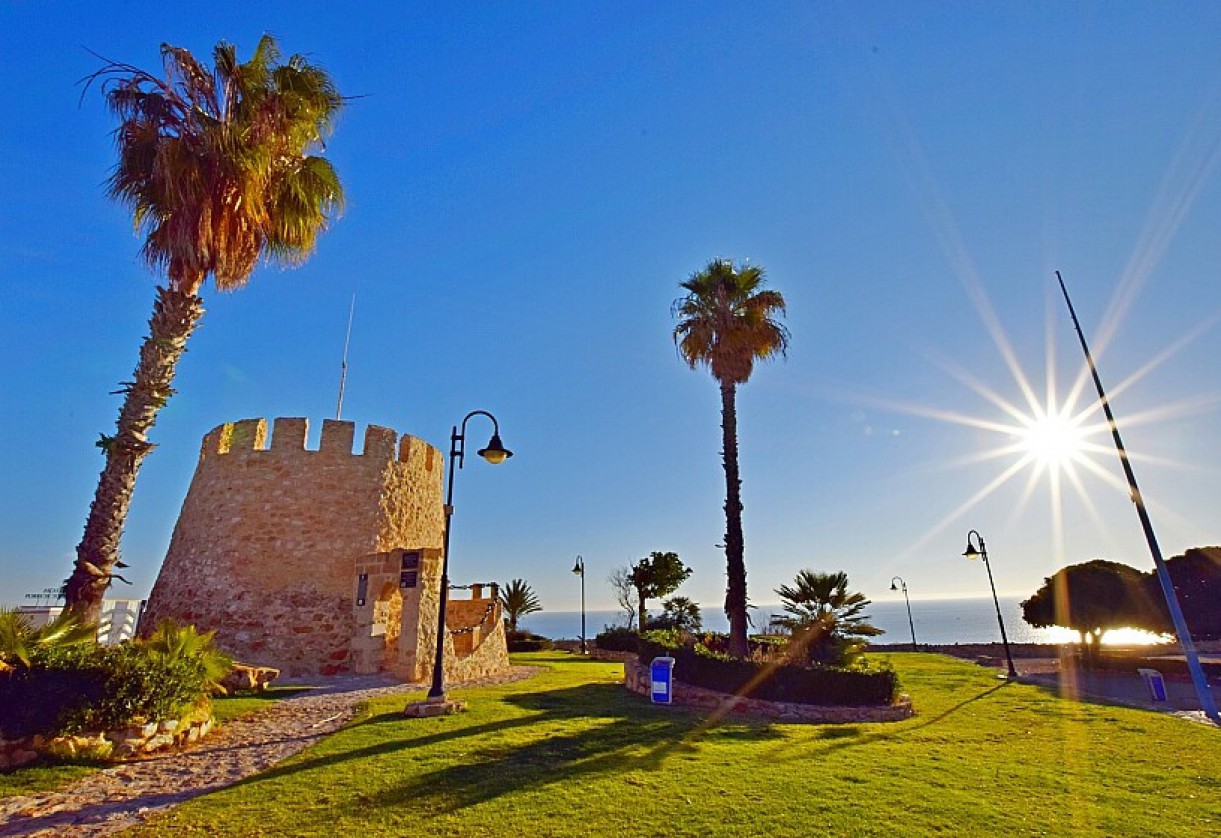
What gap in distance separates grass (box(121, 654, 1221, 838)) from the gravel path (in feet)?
1.47

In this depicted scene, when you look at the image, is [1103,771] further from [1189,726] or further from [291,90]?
[291,90]

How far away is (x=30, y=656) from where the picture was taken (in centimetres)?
760

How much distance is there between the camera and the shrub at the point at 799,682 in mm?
14297

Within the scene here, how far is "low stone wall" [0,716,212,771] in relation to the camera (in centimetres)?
718

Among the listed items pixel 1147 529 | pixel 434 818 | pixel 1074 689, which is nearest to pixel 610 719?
pixel 434 818

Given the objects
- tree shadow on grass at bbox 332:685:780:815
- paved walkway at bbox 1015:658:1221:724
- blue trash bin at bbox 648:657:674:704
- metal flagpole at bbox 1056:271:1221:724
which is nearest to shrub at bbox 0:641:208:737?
tree shadow on grass at bbox 332:685:780:815

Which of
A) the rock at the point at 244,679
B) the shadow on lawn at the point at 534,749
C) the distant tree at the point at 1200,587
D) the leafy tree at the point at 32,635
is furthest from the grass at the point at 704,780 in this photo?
the distant tree at the point at 1200,587

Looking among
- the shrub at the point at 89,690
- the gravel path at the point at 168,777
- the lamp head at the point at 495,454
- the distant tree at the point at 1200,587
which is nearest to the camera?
the gravel path at the point at 168,777

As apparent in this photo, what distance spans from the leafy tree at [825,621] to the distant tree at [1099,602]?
830 inches

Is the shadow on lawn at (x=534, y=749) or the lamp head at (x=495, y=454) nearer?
the shadow on lawn at (x=534, y=749)

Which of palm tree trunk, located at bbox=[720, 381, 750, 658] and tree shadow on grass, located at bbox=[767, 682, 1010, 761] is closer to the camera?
tree shadow on grass, located at bbox=[767, 682, 1010, 761]

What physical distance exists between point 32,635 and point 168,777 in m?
2.74

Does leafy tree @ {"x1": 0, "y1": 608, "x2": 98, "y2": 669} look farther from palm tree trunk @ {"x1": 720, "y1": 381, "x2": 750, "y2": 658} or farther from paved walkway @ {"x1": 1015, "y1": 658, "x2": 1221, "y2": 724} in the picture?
paved walkway @ {"x1": 1015, "y1": 658, "x2": 1221, "y2": 724}

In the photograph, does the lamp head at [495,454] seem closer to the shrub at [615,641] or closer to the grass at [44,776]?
the grass at [44,776]
